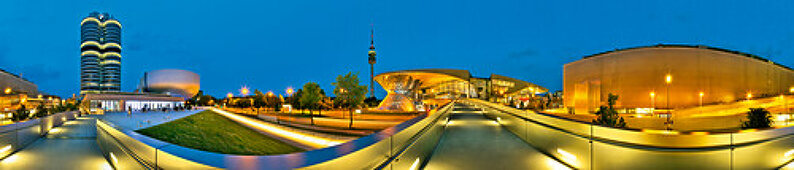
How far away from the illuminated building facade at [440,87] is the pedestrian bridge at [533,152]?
4011 cm

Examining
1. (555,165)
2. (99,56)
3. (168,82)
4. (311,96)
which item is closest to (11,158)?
(555,165)

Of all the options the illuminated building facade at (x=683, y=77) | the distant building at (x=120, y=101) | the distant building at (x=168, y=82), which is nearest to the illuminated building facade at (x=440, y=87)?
the illuminated building facade at (x=683, y=77)

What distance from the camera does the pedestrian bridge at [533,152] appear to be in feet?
7.07

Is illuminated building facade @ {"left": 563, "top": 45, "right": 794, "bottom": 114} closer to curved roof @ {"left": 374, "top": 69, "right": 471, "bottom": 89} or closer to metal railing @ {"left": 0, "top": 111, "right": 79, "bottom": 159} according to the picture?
curved roof @ {"left": 374, "top": 69, "right": 471, "bottom": 89}

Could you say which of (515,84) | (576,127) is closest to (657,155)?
(576,127)

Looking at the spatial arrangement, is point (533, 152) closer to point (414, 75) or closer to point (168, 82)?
point (414, 75)

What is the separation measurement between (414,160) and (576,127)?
3.35 metres

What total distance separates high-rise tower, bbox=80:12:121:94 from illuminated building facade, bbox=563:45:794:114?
546ft

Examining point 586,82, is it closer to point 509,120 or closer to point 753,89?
point 753,89

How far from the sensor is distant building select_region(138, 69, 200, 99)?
352 feet

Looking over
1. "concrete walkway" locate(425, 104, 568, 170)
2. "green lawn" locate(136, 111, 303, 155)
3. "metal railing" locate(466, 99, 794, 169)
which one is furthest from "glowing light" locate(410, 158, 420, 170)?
"green lawn" locate(136, 111, 303, 155)

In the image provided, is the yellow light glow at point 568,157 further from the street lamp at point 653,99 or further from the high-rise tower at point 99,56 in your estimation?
the high-rise tower at point 99,56

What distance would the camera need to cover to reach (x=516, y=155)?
5.99 metres

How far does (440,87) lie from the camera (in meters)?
94.7
